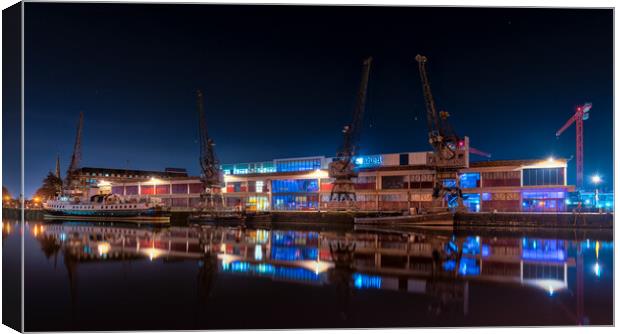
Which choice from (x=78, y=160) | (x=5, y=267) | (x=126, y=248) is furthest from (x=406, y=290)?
(x=78, y=160)

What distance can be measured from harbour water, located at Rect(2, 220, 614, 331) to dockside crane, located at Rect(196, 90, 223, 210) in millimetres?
47785

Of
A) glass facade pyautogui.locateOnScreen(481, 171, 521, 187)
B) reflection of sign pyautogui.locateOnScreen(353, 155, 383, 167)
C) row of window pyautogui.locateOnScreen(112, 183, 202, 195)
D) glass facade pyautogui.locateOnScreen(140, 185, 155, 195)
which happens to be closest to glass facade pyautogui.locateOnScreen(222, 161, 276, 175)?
row of window pyautogui.locateOnScreen(112, 183, 202, 195)

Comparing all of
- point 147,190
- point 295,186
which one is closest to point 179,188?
point 147,190

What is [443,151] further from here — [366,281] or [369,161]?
[366,281]

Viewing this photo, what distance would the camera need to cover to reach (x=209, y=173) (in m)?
76.6

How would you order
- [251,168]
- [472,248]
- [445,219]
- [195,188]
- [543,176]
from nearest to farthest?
1. [472,248]
2. [445,219]
3. [543,176]
4. [195,188]
5. [251,168]

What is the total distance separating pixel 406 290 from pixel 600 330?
5457 mm

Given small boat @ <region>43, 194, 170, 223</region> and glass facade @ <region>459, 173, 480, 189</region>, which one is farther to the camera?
small boat @ <region>43, 194, 170, 223</region>

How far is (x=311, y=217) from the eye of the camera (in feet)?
214

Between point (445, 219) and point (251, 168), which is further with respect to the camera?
point (251, 168)

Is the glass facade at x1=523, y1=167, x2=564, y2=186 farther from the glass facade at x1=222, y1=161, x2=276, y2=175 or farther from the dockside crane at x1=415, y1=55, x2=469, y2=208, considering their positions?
the glass facade at x1=222, y1=161, x2=276, y2=175

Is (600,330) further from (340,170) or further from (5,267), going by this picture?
(340,170)

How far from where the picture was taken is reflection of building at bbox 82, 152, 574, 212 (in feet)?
199

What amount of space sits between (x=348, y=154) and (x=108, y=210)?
3212 centimetres
